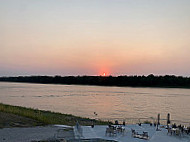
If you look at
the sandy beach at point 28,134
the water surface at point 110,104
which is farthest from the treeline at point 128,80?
the sandy beach at point 28,134

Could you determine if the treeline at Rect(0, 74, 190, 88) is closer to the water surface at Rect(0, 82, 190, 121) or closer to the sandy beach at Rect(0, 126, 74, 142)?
the water surface at Rect(0, 82, 190, 121)

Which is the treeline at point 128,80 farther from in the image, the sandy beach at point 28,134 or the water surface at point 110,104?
the sandy beach at point 28,134

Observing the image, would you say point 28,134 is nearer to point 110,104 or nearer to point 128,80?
point 110,104

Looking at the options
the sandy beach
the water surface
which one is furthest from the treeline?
the sandy beach

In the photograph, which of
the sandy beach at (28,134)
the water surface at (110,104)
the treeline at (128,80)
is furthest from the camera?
the treeline at (128,80)

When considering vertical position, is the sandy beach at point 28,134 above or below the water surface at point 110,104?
above

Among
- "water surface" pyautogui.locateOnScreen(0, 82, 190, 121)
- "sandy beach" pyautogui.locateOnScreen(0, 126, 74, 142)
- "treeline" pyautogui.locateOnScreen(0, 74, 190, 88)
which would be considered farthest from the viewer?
"treeline" pyautogui.locateOnScreen(0, 74, 190, 88)

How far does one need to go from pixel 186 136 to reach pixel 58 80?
5896 inches

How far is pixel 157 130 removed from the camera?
15406 mm

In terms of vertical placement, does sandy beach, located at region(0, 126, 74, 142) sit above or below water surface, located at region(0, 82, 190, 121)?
above

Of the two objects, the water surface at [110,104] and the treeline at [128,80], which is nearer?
the water surface at [110,104]

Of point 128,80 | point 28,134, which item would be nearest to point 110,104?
point 28,134

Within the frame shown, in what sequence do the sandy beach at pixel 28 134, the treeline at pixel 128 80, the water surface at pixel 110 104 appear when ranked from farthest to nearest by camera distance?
the treeline at pixel 128 80 < the water surface at pixel 110 104 < the sandy beach at pixel 28 134

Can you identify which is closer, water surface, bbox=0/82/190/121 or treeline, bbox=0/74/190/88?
water surface, bbox=0/82/190/121
